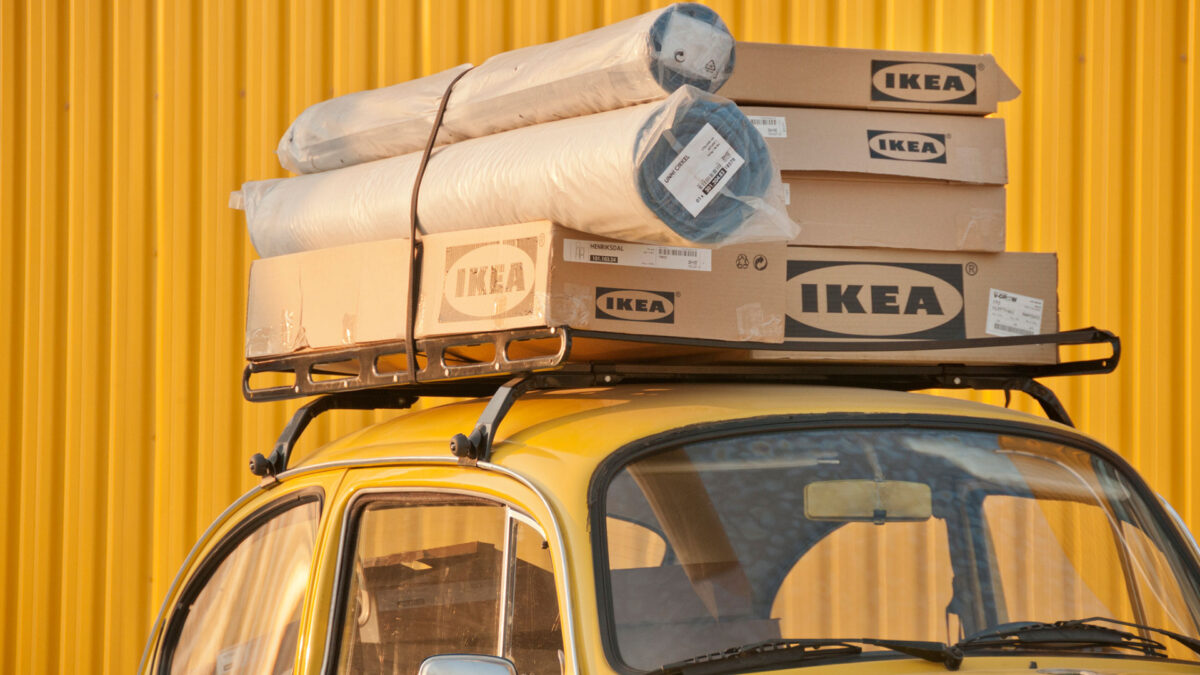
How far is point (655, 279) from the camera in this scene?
9.19ft

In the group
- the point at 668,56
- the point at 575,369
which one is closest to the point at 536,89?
the point at 668,56

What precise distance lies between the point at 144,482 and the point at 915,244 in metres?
4.22

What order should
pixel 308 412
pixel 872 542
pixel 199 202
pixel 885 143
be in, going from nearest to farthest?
pixel 872 542 → pixel 885 143 → pixel 308 412 → pixel 199 202

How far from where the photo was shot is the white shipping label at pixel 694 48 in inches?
105

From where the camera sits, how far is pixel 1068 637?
8.02 ft

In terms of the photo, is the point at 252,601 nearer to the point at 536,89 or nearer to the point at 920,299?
the point at 536,89

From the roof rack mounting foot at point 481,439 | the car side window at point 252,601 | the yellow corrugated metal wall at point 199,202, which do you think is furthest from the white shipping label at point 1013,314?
the yellow corrugated metal wall at point 199,202

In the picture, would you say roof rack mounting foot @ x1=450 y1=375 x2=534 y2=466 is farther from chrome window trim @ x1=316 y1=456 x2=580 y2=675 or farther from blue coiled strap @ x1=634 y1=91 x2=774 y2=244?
blue coiled strap @ x1=634 y1=91 x2=774 y2=244

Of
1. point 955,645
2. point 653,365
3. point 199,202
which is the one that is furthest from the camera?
point 199,202

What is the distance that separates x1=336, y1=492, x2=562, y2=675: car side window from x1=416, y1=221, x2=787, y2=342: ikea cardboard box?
0.41 m

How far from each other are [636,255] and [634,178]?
314 mm

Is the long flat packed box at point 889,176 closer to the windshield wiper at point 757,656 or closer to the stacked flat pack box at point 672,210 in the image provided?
the stacked flat pack box at point 672,210

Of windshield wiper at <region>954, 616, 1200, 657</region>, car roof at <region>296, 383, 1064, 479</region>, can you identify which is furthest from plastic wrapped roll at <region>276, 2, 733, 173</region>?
windshield wiper at <region>954, 616, 1200, 657</region>

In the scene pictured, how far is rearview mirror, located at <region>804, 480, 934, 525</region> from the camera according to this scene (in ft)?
8.29
